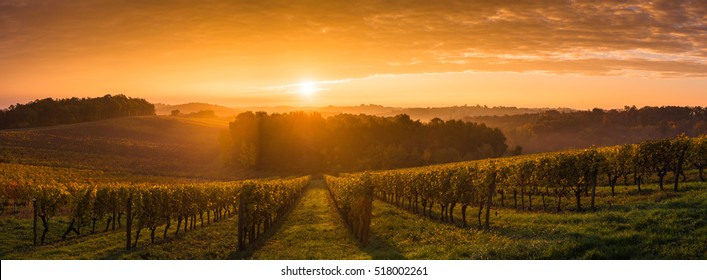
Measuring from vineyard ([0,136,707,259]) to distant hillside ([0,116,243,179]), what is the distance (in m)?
37.1

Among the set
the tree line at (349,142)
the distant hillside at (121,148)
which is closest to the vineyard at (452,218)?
the distant hillside at (121,148)

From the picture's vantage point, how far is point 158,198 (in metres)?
25.2

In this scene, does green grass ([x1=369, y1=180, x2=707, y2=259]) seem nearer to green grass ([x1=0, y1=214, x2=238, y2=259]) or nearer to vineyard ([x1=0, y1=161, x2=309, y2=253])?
vineyard ([x1=0, y1=161, x2=309, y2=253])

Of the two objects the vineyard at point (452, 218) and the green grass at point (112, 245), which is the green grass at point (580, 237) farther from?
the green grass at point (112, 245)

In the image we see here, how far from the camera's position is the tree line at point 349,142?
330 feet

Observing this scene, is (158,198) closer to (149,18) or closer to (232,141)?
(149,18)

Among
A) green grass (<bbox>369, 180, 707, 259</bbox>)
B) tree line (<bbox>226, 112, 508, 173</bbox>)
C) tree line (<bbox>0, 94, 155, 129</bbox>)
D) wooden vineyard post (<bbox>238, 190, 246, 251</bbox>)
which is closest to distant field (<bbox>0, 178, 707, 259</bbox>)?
green grass (<bbox>369, 180, 707, 259</bbox>)

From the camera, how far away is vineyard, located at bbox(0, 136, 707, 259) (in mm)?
13281

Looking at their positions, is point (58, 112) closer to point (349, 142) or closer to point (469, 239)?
point (349, 142)

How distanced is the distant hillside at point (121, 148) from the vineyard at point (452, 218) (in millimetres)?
37144

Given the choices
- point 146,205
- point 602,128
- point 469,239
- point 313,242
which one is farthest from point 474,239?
point 602,128

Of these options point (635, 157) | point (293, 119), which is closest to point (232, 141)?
point (293, 119)

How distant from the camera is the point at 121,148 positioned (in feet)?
298
